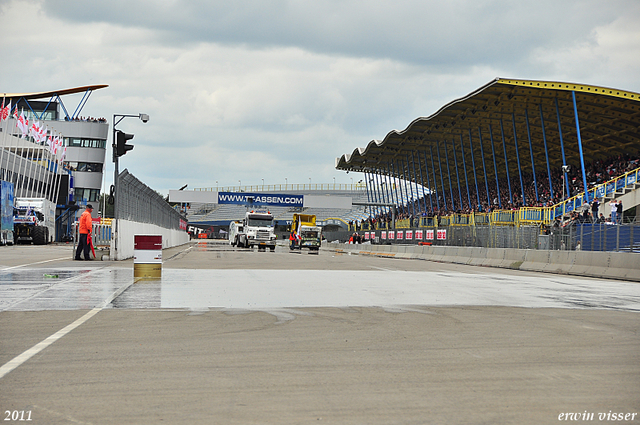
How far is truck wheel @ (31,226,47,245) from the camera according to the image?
53188 mm

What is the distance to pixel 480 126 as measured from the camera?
60.2m

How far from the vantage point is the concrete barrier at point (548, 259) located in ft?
69.2

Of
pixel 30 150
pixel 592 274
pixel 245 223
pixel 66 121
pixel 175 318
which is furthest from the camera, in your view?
pixel 66 121

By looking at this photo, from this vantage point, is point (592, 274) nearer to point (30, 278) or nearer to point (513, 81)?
point (30, 278)

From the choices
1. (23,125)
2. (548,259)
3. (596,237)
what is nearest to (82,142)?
(23,125)

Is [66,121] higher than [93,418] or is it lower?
higher

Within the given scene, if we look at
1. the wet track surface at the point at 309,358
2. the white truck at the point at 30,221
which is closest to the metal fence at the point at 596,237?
the wet track surface at the point at 309,358

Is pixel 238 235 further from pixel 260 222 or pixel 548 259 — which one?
pixel 548 259

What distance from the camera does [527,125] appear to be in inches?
1823

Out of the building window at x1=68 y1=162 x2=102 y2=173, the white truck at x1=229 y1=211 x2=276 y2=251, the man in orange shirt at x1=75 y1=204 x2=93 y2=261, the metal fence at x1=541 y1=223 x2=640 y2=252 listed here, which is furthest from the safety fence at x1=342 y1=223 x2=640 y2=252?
the building window at x1=68 y1=162 x2=102 y2=173

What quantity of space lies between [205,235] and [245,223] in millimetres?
76738

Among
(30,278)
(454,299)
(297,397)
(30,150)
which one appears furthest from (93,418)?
(30,150)

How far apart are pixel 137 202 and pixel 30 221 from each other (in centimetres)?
2640

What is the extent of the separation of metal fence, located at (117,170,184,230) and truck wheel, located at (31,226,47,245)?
1517cm
